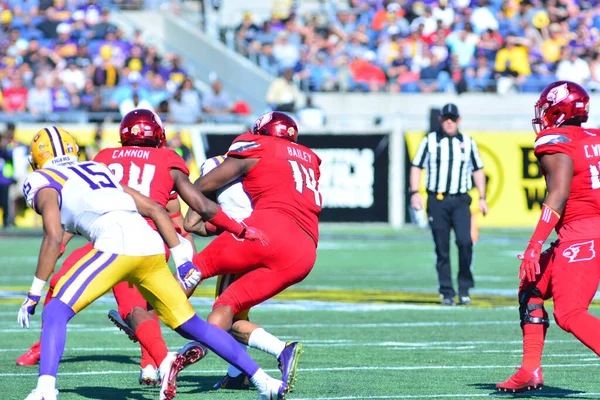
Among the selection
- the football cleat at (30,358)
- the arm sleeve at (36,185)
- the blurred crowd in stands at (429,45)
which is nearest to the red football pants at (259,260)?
the arm sleeve at (36,185)

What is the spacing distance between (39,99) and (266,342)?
18.3 metres

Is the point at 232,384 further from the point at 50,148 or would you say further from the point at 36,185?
the point at 36,185

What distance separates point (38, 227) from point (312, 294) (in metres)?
11.7

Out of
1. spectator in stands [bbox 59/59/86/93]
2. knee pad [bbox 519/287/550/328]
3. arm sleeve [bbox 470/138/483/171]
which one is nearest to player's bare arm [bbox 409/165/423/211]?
arm sleeve [bbox 470/138/483/171]

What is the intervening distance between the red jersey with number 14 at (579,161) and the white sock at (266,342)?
66.3 inches

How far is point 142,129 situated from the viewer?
770cm

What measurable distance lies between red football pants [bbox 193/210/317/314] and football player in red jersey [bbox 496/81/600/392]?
1293mm

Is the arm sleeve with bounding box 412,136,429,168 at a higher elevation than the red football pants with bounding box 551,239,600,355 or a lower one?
higher

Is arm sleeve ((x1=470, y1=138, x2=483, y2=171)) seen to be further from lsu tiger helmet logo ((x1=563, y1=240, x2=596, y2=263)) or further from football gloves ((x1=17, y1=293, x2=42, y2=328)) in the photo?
football gloves ((x1=17, y1=293, x2=42, y2=328))

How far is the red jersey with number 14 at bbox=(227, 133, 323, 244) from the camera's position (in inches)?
294

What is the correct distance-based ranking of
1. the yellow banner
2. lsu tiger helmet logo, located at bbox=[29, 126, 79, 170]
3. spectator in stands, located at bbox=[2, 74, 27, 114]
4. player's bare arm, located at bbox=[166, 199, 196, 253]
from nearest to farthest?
lsu tiger helmet logo, located at bbox=[29, 126, 79, 170] < player's bare arm, located at bbox=[166, 199, 196, 253] < the yellow banner < spectator in stands, located at bbox=[2, 74, 27, 114]

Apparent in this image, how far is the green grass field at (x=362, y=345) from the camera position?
7586mm

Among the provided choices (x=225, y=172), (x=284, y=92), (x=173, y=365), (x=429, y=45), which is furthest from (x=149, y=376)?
(x=429, y=45)

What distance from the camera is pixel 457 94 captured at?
84.4ft
